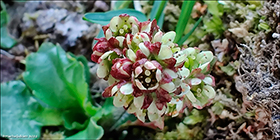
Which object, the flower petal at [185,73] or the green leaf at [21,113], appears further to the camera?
the green leaf at [21,113]

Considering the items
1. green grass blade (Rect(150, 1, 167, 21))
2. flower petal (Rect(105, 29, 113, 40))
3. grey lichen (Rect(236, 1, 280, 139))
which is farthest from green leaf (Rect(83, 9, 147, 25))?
grey lichen (Rect(236, 1, 280, 139))

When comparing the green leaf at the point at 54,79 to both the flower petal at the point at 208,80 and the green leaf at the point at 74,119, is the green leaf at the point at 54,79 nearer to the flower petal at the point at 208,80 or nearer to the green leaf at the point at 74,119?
the green leaf at the point at 74,119

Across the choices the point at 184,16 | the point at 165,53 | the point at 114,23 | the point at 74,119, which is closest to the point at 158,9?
the point at 184,16

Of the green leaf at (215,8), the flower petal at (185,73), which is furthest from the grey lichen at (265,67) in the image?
the flower petal at (185,73)

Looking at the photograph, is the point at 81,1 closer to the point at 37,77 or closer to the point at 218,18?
the point at 37,77

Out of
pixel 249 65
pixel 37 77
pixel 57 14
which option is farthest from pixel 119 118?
pixel 57 14

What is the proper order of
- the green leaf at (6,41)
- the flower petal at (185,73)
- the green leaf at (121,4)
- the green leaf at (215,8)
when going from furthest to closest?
1. the green leaf at (6,41)
2. the green leaf at (121,4)
3. the green leaf at (215,8)
4. the flower petal at (185,73)

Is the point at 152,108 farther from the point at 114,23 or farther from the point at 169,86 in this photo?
the point at 114,23
